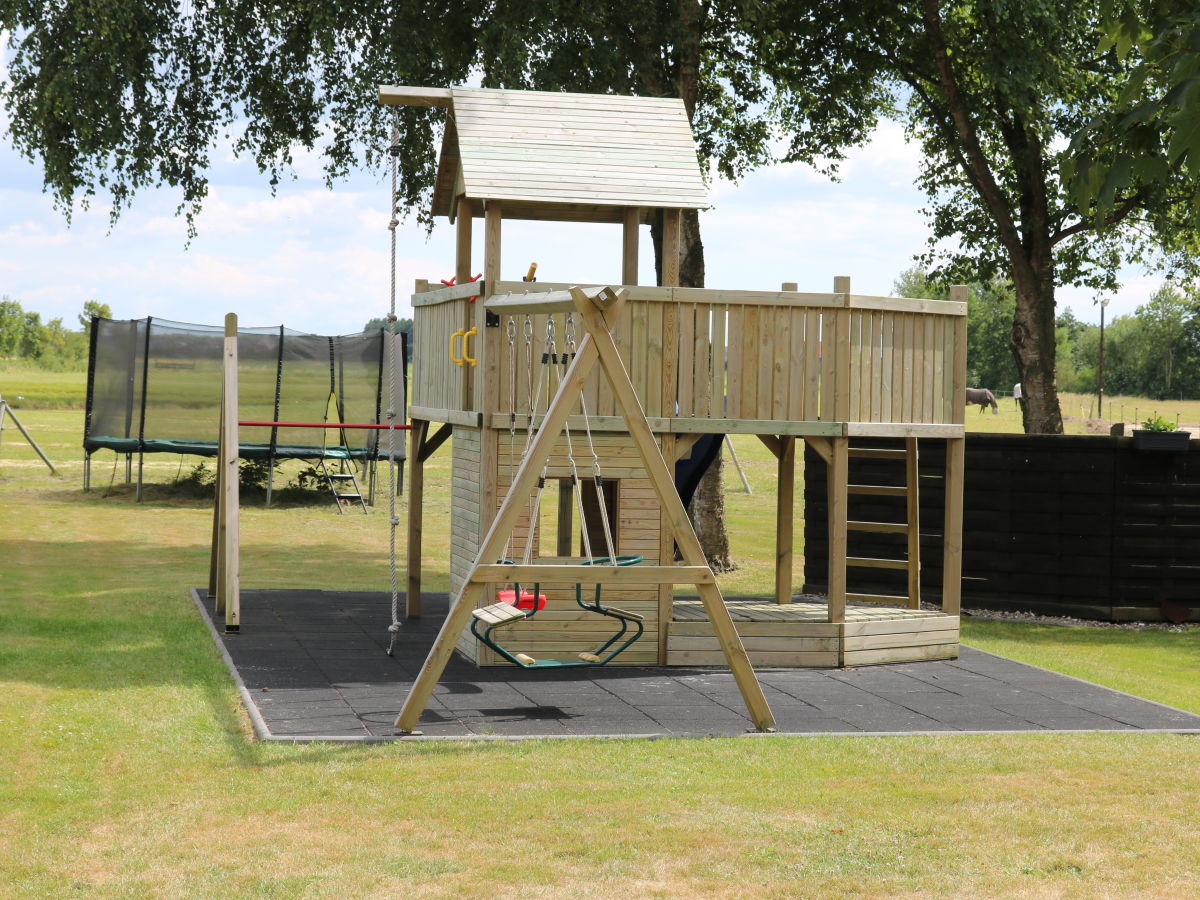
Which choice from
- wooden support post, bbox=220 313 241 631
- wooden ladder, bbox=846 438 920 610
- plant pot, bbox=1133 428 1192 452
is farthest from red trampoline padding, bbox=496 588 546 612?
plant pot, bbox=1133 428 1192 452

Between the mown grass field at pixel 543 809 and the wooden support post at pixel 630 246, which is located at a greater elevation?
the wooden support post at pixel 630 246

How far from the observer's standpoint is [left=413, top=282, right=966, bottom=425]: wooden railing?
10.4 m

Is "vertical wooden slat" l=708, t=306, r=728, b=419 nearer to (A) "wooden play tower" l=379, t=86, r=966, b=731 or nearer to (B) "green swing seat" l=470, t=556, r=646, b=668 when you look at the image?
(A) "wooden play tower" l=379, t=86, r=966, b=731

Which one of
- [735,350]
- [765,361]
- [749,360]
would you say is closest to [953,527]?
[765,361]

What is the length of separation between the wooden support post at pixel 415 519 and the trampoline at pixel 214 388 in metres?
12.3

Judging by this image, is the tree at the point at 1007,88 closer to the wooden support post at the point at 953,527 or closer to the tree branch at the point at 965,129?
the tree branch at the point at 965,129

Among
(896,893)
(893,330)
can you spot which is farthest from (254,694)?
(893,330)

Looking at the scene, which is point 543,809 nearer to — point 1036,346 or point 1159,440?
point 1159,440

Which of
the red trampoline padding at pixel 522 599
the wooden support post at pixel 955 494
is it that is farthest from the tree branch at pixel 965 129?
the red trampoline padding at pixel 522 599

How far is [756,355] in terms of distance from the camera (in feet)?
34.6

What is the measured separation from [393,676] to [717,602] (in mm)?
2671

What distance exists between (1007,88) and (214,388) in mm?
15200

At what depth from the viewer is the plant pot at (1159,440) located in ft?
45.7

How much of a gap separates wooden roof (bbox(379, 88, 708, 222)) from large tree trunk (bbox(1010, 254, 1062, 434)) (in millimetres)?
8888
